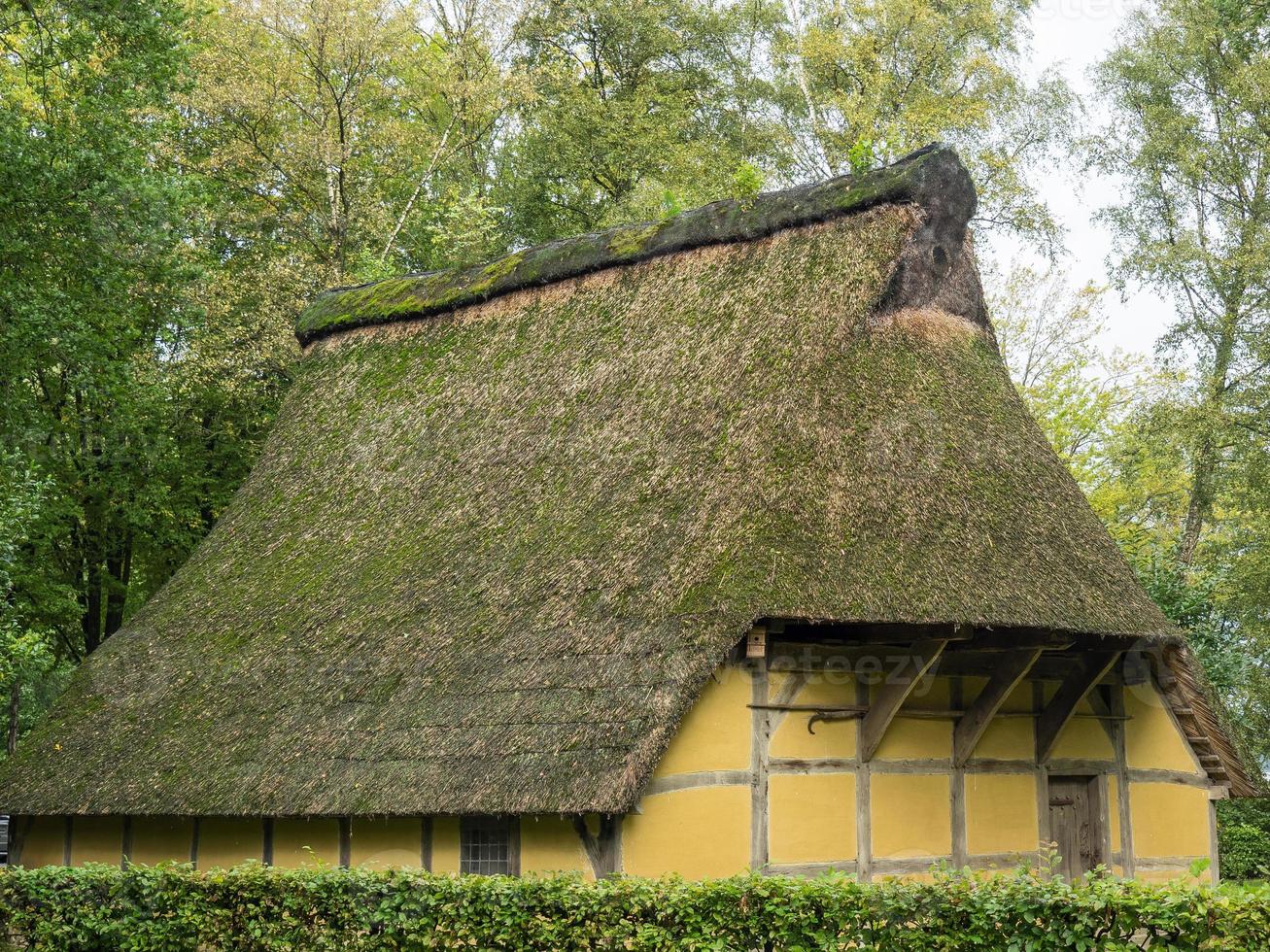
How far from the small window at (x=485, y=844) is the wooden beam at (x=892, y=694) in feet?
10.1

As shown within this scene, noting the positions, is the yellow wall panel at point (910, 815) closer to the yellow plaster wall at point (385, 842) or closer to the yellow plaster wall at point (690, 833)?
the yellow plaster wall at point (690, 833)

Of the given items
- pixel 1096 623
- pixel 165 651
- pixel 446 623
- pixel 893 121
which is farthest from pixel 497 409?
pixel 893 121

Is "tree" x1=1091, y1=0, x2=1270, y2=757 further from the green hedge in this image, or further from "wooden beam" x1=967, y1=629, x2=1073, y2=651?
the green hedge

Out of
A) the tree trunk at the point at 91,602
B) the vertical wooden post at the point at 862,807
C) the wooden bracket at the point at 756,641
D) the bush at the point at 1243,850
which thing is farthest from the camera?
the tree trunk at the point at 91,602

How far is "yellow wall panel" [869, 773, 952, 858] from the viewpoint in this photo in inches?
461

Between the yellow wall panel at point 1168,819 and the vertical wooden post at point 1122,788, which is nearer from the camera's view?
the vertical wooden post at point 1122,788

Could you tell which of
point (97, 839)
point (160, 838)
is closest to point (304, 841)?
point (160, 838)

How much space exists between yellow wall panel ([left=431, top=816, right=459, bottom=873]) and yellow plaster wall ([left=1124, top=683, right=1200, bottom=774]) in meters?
6.62

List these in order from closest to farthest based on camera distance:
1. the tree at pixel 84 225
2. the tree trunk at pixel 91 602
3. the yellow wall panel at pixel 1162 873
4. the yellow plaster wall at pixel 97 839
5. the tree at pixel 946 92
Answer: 1. the yellow wall panel at pixel 1162 873
2. the yellow plaster wall at pixel 97 839
3. the tree at pixel 84 225
4. the tree trunk at pixel 91 602
5. the tree at pixel 946 92

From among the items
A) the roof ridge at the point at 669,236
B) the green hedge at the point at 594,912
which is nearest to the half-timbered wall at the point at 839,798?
the green hedge at the point at 594,912

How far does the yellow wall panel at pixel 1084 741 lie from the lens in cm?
1328

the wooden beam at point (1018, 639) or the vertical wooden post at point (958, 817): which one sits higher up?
the wooden beam at point (1018, 639)

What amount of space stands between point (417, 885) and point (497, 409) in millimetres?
7408

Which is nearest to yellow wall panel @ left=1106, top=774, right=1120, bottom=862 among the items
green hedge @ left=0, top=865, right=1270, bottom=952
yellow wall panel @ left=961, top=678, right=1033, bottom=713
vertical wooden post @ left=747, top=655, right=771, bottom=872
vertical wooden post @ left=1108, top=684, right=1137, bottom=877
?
vertical wooden post @ left=1108, top=684, right=1137, bottom=877
